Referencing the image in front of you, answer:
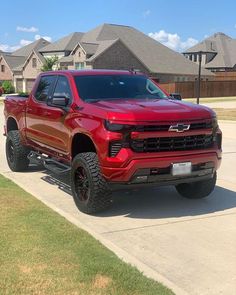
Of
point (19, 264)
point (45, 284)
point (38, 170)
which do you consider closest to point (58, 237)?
point (19, 264)

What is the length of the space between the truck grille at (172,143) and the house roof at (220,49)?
236 feet

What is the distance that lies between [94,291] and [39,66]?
6614cm

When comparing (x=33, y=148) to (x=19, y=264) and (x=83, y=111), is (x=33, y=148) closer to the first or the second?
(x=83, y=111)

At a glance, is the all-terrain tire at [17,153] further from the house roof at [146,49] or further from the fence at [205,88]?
the house roof at [146,49]

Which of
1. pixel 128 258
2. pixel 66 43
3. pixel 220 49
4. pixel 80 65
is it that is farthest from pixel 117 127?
pixel 220 49

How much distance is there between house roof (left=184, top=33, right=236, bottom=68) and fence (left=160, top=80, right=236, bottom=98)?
20256mm

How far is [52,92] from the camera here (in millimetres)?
7934

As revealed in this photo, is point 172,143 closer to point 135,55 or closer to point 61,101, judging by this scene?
point 61,101

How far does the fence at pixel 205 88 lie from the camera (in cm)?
5100

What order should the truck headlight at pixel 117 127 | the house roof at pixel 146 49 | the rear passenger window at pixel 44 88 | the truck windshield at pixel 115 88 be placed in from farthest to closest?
the house roof at pixel 146 49 → the rear passenger window at pixel 44 88 → the truck windshield at pixel 115 88 → the truck headlight at pixel 117 127

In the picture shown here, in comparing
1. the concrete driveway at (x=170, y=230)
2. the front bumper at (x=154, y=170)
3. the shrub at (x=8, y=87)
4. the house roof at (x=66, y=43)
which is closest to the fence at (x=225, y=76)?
the house roof at (x=66, y=43)

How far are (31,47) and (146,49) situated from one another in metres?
22.3

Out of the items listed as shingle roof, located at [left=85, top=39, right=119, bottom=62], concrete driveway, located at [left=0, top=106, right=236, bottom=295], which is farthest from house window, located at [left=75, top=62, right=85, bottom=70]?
concrete driveway, located at [left=0, top=106, right=236, bottom=295]

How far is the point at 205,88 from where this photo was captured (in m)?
53.9
